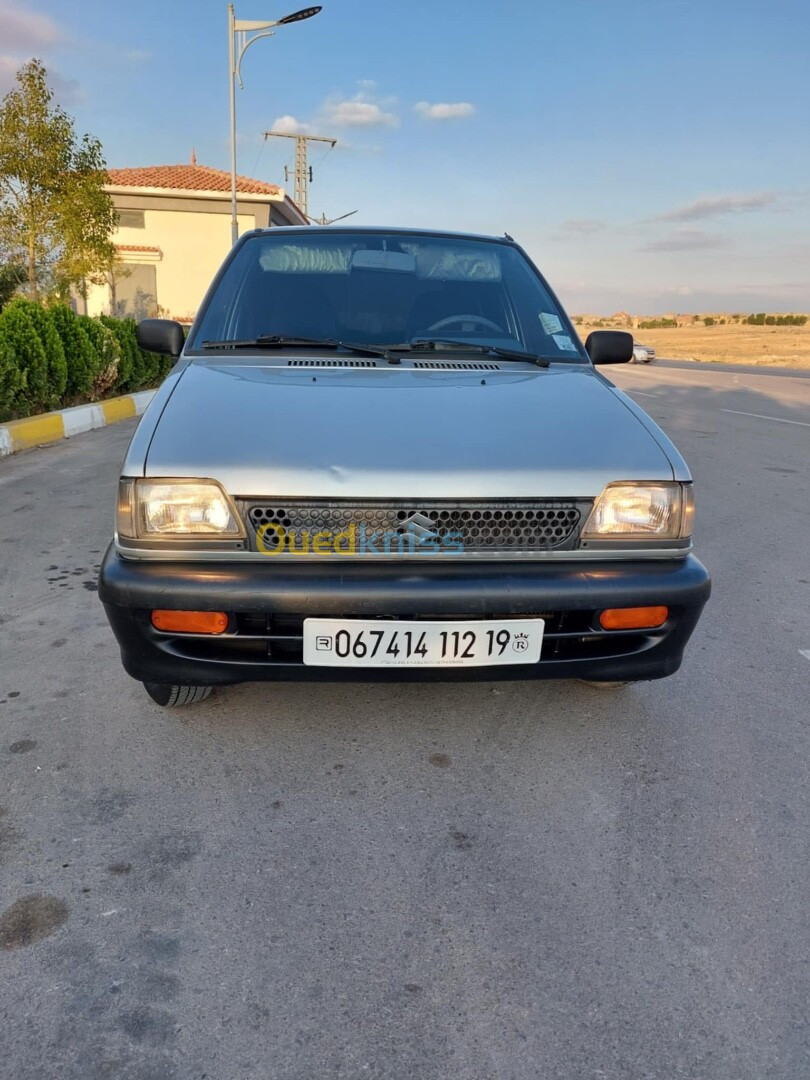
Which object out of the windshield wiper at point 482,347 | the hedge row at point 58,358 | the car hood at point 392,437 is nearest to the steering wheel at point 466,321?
the windshield wiper at point 482,347

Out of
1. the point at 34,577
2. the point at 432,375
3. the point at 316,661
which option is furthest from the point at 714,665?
the point at 34,577

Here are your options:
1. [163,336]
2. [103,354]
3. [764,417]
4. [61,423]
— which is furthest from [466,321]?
[764,417]

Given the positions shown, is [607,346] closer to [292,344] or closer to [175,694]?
[292,344]

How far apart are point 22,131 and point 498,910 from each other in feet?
47.4

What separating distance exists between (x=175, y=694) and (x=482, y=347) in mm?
1672

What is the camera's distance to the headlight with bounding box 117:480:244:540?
84.9 inches

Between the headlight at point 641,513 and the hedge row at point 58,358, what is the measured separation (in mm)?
5642

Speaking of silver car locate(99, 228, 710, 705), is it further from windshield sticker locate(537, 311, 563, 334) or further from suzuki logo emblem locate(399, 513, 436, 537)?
windshield sticker locate(537, 311, 563, 334)

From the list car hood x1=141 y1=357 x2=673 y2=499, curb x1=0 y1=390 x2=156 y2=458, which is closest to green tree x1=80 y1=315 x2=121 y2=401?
curb x1=0 y1=390 x2=156 y2=458

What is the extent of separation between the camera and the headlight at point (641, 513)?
7.41 feet

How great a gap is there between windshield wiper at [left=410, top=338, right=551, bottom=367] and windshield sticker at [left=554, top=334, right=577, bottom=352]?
172mm

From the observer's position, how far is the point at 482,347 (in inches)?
123

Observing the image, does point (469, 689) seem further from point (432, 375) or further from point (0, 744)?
point (0, 744)

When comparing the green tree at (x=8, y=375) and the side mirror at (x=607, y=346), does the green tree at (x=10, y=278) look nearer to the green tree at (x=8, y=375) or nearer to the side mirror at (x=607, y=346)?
the green tree at (x=8, y=375)
